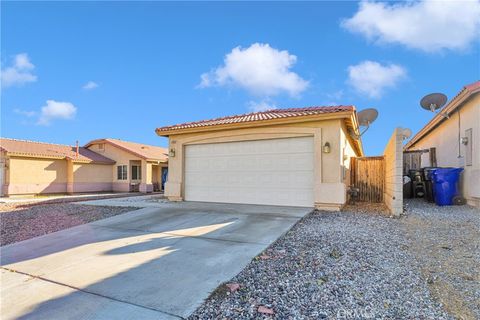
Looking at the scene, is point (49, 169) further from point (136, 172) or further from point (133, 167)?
point (136, 172)

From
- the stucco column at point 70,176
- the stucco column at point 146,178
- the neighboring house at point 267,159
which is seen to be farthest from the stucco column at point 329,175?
the stucco column at point 70,176

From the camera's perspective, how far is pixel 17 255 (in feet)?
16.9

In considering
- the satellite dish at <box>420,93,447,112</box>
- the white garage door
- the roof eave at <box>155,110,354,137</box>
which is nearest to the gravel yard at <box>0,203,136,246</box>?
the white garage door

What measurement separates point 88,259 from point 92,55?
12.0 metres

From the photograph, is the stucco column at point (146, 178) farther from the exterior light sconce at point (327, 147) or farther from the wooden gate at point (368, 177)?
the exterior light sconce at point (327, 147)

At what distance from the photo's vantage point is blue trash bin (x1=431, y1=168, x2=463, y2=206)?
948 cm

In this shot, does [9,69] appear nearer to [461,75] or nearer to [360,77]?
[360,77]

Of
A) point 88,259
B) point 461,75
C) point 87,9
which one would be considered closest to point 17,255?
point 88,259

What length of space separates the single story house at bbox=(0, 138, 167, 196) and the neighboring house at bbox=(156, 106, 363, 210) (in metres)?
10.0

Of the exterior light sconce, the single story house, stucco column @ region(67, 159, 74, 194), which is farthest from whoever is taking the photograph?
stucco column @ region(67, 159, 74, 194)

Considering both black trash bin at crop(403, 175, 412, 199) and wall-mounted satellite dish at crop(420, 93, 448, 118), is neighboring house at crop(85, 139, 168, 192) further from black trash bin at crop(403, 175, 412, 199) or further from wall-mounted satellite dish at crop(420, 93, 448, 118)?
wall-mounted satellite dish at crop(420, 93, 448, 118)

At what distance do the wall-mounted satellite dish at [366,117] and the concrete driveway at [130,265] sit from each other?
23.4 feet

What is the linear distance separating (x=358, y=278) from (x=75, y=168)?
70.8 feet

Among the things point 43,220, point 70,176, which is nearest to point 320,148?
point 43,220
